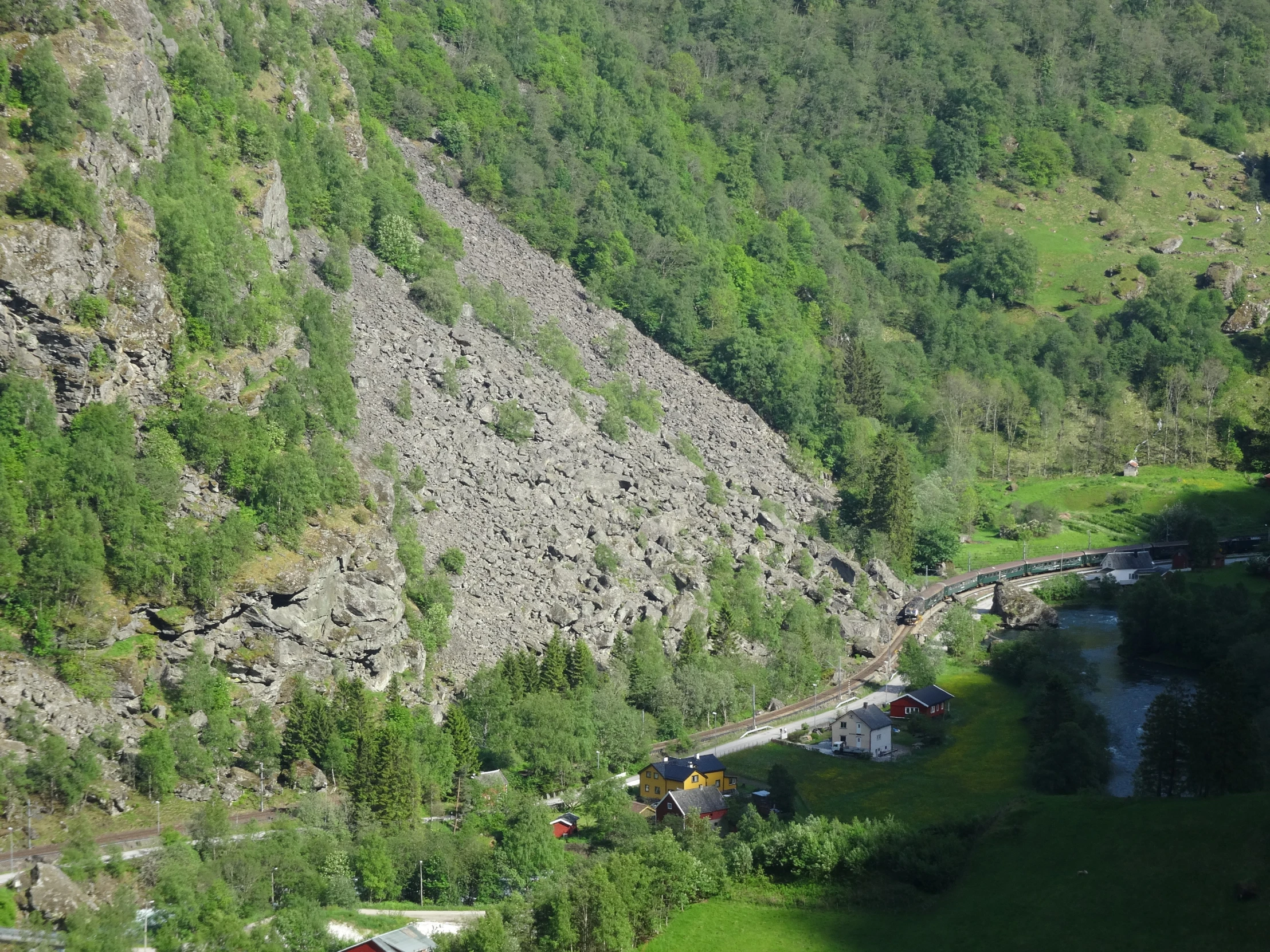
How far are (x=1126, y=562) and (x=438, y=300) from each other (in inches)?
2701

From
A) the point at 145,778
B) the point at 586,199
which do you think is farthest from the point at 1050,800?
the point at 586,199

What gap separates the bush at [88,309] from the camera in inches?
3406

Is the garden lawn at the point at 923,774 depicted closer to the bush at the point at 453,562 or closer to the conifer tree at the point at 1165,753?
the conifer tree at the point at 1165,753

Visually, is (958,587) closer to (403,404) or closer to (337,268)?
(403,404)

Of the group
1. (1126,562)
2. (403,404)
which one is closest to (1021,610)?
(1126,562)

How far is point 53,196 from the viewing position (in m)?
86.8

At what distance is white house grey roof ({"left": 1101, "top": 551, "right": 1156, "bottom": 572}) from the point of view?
138 meters

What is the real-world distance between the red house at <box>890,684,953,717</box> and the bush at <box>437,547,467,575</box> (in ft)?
109

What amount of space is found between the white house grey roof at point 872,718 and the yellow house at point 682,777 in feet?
38.0

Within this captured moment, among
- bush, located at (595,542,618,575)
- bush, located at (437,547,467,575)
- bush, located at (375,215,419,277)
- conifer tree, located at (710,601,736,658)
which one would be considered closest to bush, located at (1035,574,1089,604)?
conifer tree, located at (710,601,736,658)

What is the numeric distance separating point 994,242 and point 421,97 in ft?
244

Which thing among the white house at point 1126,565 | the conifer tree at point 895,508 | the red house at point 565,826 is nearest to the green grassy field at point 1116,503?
the white house at point 1126,565

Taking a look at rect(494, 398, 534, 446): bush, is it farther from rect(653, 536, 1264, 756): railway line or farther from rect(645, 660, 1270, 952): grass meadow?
rect(645, 660, 1270, 952): grass meadow

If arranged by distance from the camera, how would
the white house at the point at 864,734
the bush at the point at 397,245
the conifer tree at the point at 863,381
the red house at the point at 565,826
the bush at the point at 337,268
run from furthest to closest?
the conifer tree at the point at 863,381, the bush at the point at 397,245, the bush at the point at 337,268, the white house at the point at 864,734, the red house at the point at 565,826
